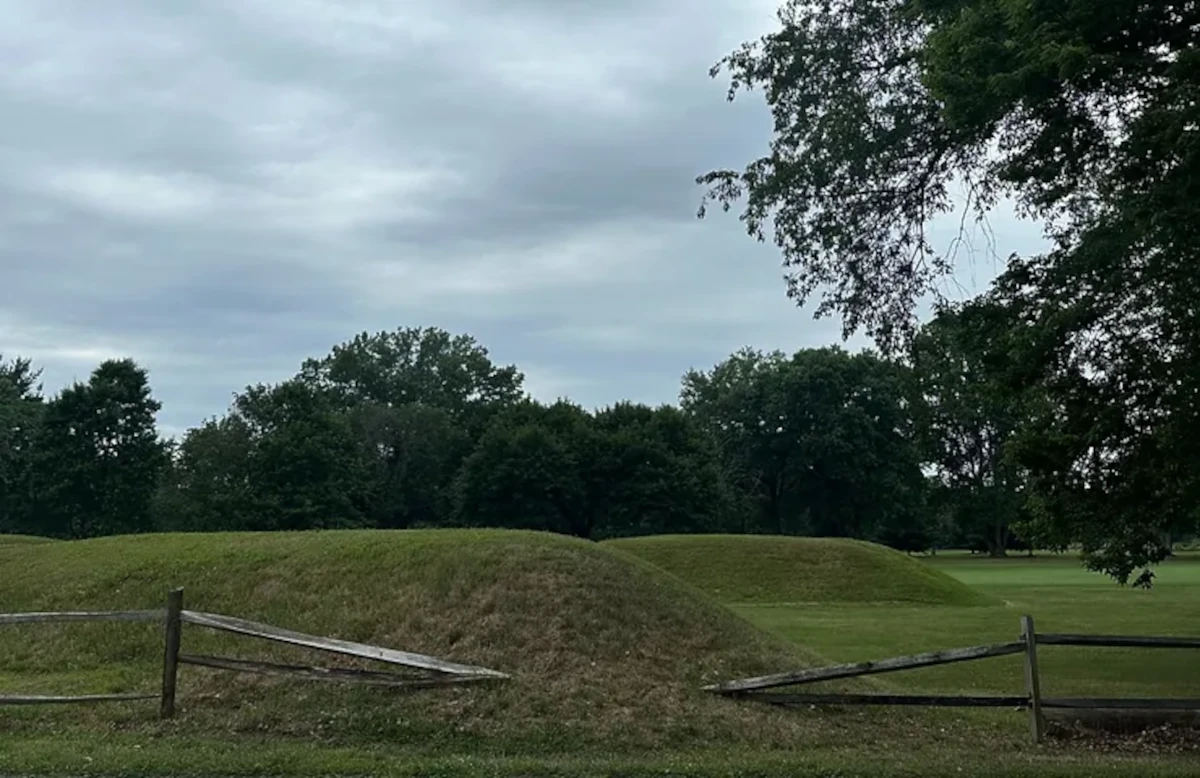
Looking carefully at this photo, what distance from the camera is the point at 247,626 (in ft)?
41.7

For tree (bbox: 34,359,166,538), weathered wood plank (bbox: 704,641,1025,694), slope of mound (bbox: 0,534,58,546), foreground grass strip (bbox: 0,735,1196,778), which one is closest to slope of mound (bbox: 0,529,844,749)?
weathered wood plank (bbox: 704,641,1025,694)

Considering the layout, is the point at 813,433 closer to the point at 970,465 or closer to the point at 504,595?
the point at 970,465

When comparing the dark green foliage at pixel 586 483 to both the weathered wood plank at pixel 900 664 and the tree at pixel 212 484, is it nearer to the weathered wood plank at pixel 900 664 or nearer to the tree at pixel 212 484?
the tree at pixel 212 484

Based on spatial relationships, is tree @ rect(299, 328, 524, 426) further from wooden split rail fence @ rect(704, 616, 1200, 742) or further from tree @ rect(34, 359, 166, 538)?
wooden split rail fence @ rect(704, 616, 1200, 742)

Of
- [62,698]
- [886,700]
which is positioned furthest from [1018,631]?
[62,698]

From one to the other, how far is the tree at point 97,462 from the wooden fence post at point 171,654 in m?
68.0

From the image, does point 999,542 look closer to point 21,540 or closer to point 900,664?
point 21,540

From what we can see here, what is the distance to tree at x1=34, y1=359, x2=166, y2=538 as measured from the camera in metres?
74.2

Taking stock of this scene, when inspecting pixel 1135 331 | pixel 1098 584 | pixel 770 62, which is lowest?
pixel 1098 584

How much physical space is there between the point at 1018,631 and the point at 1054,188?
1686 centimetres

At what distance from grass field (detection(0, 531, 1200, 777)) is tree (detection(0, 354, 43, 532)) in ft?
194

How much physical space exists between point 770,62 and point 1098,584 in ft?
122

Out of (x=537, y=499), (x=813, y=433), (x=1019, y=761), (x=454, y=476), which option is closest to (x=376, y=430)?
(x=454, y=476)

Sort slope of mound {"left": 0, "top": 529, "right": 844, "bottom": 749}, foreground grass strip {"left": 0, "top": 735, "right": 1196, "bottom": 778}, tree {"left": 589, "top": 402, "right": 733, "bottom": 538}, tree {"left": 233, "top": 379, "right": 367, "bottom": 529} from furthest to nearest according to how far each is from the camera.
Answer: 1. tree {"left": 589, "top": 402, "right": 733, "bottom": 538}
2. tree {"left": 233, "top": 379, "right": 367, "bottom": 529}
3. slope of mound {"left": 0, "top": 529, "right": 844, "bottom": 749}
4. foreground grass strip {"left": 0, "top": 735, "right": 1196, "bottom": 778}
